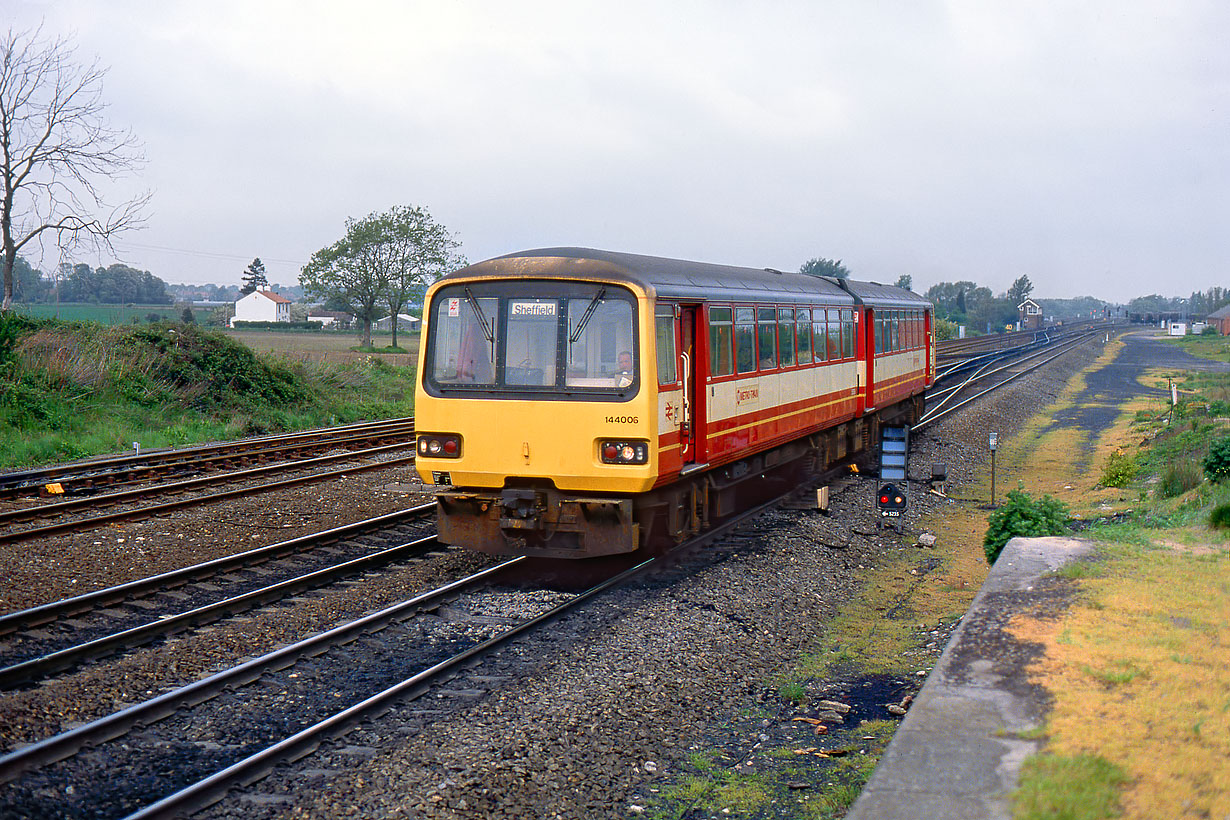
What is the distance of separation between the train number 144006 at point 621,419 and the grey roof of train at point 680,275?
1.24 m

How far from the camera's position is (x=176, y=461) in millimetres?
17625

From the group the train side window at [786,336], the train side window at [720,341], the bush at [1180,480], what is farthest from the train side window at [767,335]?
the bush at [1180,480]

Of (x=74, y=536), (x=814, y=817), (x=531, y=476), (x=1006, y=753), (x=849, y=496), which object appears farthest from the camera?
(x=849, y=496)

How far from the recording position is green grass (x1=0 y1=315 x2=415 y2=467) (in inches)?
796

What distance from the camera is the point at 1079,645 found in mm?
7043

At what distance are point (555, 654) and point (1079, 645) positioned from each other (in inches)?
147

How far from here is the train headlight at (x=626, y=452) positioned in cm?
967

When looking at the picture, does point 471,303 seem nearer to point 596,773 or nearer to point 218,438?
point 596,773

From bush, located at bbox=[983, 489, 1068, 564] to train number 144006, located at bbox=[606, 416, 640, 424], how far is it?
181 inches

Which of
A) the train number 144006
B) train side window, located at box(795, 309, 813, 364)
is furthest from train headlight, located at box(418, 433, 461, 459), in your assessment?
train side window, located at box(795, 309, 813, 364)

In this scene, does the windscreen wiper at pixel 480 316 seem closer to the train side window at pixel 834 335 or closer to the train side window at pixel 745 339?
the train side window at pixel 745 339

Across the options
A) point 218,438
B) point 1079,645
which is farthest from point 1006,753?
point 218,438

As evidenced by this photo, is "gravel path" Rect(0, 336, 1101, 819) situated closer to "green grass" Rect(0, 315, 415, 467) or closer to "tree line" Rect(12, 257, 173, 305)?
"green grass" Rect(0, 315, 415, 467)

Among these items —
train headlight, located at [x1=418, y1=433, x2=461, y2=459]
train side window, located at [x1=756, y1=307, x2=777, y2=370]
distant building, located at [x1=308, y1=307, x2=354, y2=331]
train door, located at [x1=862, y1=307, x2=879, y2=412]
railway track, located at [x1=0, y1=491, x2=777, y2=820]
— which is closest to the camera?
railway track, located at [x1=0, y1=491, x2=777, y2=820]
